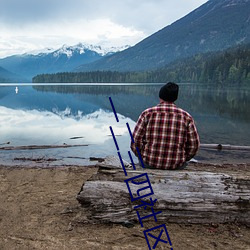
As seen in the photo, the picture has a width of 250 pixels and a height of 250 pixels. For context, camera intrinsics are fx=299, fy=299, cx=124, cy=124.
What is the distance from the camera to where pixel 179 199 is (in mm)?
5383

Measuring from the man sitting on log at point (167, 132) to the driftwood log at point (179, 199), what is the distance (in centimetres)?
36

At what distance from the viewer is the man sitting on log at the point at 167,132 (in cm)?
545

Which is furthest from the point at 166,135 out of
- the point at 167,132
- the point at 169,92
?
the point at 169,92

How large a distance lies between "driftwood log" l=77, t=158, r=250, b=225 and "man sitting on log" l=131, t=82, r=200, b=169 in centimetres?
36

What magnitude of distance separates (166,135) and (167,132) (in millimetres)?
60

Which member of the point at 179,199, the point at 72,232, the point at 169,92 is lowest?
the point at 72,232

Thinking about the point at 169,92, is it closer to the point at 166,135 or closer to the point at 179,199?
the point at 166,135

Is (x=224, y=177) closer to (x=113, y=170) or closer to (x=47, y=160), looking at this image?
(x=113, y=170)

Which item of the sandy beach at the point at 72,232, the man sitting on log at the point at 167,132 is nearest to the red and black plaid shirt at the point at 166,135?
the man sitting on log at the point at 167,132

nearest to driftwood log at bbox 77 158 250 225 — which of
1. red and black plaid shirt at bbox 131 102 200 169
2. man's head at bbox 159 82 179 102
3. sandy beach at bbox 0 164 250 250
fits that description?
sandy beach at bbox 0 164 250 250

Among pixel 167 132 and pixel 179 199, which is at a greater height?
pixel 167 132

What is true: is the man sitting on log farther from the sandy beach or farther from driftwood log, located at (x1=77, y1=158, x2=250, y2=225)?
the sandy beach

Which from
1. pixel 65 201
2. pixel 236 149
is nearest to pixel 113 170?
pixel 65 201

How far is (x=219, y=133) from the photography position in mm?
22125
